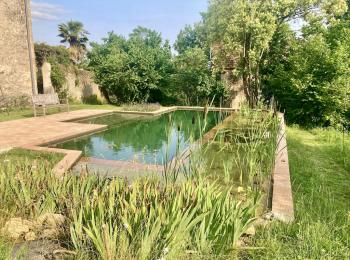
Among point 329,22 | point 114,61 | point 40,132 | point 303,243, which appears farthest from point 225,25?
point 303,243

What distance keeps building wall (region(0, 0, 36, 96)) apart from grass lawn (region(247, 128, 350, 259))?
11.7 metres

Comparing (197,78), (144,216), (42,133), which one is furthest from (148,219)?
(197,78)

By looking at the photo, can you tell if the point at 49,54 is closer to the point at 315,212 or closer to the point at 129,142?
the point at 129,142

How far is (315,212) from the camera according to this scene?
8.84 feet

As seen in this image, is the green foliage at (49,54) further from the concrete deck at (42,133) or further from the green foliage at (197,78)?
the concrete deck at (42,133)

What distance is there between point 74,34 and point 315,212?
34162mm

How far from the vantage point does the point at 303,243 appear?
2.14 metres

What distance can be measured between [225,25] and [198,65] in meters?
3.34

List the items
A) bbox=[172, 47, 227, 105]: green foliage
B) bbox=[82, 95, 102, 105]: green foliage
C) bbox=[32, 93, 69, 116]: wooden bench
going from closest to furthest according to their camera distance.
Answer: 1. bbox=[32, 93, 69, 116]: wooden bench
2. bbox=[172, 47, 227, 105]: green foliage
3. bbox=[82, 95, 102, 105]: green foliage

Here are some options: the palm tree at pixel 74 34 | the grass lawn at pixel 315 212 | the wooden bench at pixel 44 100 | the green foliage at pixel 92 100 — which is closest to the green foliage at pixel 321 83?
the grass lawn at pixel 315 212

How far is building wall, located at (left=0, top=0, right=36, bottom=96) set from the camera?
1269 centimetres

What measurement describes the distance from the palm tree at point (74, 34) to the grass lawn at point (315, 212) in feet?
103

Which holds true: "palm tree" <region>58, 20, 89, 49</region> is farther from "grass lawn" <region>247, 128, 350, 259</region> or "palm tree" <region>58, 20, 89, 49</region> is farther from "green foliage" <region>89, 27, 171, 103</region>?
"grass lawn" <region>247, 128, 350, 259</region>

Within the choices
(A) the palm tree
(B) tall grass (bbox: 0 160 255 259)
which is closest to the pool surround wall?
(B) tall grass (bbox: 0 160 255 259)
